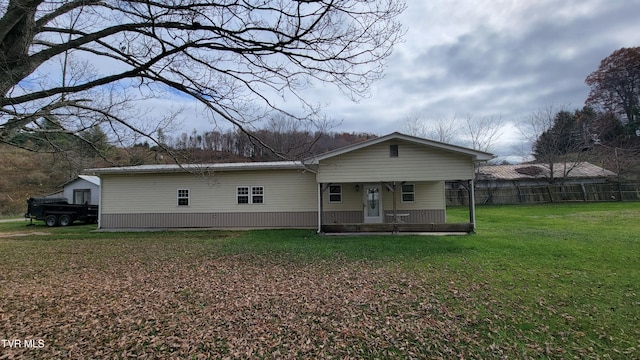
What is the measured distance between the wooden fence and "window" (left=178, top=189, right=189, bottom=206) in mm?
23278

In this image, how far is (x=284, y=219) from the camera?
647 inches

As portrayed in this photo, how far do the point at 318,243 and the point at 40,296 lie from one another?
757cm

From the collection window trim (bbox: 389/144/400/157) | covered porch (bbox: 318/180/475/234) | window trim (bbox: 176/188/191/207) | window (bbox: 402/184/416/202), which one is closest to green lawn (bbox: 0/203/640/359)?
window trim (bbox: 389/144/400/157)

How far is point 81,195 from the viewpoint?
25.2 m

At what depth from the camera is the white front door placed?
15992 mm

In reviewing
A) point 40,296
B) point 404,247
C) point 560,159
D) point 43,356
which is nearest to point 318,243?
point 404,247

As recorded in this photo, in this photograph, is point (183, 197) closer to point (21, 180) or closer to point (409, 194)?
point (409, 194)

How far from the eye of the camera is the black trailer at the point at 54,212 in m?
19.8

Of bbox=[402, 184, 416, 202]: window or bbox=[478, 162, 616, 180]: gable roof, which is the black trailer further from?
bbox=[478, 162, 616, 180]: gable roof

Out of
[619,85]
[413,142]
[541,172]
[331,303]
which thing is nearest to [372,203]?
[413,142]

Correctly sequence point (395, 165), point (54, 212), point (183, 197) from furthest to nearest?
point (54, 212) → point (183, 197) → point (395, 165)

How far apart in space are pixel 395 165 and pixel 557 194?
2255 cm

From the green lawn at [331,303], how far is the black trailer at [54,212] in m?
12.1

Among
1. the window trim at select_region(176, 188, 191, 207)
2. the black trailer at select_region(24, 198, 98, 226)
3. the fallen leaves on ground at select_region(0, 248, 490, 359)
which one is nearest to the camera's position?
the fallen leaves on ground at select_region(0, 248, 490, 359)
